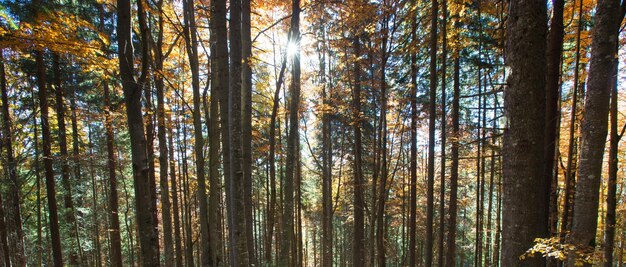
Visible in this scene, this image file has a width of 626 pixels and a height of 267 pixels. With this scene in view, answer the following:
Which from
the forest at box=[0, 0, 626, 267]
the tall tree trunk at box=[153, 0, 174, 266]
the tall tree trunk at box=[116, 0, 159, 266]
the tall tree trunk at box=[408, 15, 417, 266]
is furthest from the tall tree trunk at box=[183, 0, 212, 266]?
the tall tree trunk at box=[408, 15, 417, 266]

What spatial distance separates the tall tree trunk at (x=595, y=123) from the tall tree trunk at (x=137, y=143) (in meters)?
4.81

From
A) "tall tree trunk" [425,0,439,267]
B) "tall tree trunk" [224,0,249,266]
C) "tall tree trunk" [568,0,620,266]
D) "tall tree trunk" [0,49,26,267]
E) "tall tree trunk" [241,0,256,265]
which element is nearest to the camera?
"tall tree trunk" [568,0,620,266]

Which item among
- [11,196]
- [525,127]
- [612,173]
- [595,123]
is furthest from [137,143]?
[11,196]

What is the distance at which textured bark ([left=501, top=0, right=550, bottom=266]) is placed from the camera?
262cm

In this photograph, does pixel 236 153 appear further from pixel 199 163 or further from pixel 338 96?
Result: pixel 338 96

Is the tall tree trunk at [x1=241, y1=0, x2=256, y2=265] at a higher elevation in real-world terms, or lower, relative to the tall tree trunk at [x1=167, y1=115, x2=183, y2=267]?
higher

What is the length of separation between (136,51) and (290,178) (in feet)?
23.3

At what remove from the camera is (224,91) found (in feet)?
15.4

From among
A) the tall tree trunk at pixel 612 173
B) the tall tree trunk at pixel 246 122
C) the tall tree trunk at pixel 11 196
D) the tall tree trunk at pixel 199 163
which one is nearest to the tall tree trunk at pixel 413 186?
the tall tree trunk at pixel 612 173

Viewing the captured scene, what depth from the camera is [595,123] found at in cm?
323

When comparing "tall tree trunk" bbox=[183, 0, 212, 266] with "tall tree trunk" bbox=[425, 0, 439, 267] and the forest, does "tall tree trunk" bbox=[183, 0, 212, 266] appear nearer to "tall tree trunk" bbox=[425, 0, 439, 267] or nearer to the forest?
the forest

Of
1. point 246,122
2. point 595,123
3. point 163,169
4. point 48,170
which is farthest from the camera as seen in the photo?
point 48,170

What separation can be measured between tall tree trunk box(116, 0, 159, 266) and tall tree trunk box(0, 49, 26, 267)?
852 centimetres

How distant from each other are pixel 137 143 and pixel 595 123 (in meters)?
5.33
